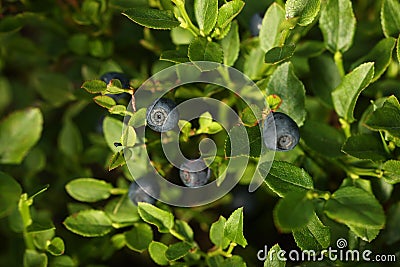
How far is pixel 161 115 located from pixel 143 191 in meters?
0.28

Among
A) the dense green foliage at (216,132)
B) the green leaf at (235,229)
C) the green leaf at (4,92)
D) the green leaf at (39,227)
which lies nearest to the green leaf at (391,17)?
the dense green foliage at (216,132)

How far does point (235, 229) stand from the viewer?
1.16m

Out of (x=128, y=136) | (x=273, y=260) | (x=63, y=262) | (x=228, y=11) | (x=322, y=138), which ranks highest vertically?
(x=228, y=11)

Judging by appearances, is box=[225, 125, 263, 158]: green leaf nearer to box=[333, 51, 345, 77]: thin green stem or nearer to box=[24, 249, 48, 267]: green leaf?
box=[333, 51, 345, 77]: thin green stem

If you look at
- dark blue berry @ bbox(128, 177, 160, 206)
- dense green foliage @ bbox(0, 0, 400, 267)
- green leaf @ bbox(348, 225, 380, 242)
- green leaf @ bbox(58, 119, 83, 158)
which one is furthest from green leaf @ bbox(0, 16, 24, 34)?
green leaf @ bbox(348, 225, 380, 242)

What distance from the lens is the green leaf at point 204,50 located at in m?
1.15

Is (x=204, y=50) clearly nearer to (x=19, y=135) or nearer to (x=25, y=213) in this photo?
(x=25, y=213)

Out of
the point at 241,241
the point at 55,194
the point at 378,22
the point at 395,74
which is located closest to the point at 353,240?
the point at 241,241

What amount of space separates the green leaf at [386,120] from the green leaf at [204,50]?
1.07ft

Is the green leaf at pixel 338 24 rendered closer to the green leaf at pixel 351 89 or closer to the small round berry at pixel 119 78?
the green leaf at pixel 351 89

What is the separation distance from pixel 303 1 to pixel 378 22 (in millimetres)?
Answer: 579

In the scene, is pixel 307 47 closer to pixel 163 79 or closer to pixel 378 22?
pixel 378 22

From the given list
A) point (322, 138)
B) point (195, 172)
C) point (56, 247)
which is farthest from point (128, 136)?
point (322, 138)

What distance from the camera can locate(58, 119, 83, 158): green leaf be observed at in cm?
172
